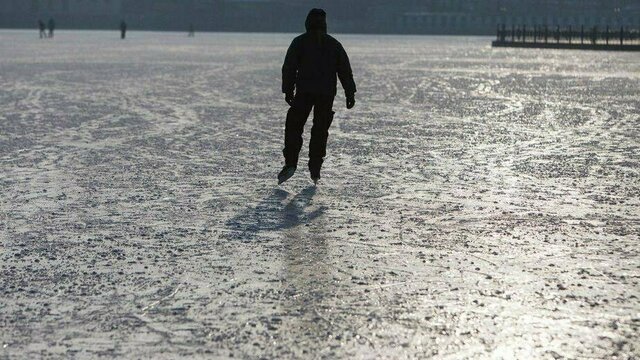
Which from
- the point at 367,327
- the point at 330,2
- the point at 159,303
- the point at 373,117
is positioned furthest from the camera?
the point at 330,2

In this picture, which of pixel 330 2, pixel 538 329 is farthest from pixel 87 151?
pixel 330 2

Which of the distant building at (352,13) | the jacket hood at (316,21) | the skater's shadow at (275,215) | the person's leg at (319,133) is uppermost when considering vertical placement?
the distant building at (352,13)

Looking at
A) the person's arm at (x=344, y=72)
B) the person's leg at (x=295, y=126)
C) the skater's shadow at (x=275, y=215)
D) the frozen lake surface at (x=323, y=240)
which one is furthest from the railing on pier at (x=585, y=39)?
the skater's shadow at (x=275, y=215)

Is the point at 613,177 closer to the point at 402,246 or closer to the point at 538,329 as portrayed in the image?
the point at 402,246

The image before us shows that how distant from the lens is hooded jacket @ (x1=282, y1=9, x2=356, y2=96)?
31.0 ft

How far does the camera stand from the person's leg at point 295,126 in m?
9.72

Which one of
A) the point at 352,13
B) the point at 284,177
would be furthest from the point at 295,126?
the point at 352,13

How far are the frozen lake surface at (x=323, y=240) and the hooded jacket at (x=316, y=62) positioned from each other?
2.39 ft

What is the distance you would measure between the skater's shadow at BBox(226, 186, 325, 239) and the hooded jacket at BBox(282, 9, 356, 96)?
84 cm

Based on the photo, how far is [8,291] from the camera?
5.66m

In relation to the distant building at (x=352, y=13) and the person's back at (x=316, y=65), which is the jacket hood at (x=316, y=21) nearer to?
the person's back at (x=316, y=65)

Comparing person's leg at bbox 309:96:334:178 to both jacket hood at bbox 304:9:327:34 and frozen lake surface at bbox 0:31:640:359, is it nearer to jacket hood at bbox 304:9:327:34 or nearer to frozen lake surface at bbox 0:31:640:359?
frozen lake surface at bbox 0:31:640:359

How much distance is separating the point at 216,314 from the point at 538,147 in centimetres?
765

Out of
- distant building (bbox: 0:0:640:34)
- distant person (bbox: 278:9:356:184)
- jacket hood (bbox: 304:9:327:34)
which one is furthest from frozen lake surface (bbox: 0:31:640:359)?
distant building (bbox: 0:0:640:34)
